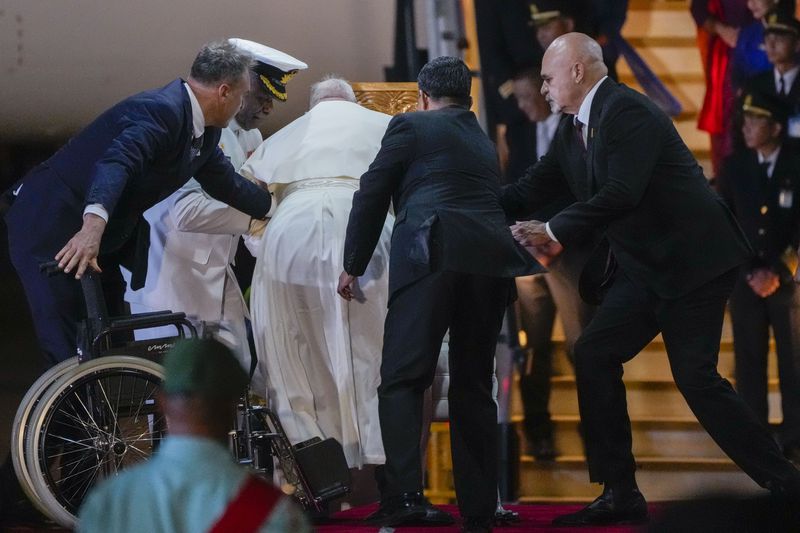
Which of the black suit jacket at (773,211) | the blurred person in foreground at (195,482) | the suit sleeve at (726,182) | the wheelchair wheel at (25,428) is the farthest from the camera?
the suit sleeve at (726,182)

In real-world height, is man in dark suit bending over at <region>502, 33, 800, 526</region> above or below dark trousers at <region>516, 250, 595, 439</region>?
Answer: above

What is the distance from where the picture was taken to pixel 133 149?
450 centimetres

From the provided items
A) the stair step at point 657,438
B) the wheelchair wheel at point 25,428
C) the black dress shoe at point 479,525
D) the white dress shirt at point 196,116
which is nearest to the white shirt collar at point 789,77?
the stair step at point 657,438

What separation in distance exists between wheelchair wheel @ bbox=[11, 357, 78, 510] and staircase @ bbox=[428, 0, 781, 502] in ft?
7.74

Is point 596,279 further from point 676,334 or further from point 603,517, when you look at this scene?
point 603,517

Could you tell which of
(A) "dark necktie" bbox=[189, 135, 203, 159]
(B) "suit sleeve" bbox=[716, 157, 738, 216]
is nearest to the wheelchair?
(A) "dark necktie" bbox=[189, 135, 203, 159]

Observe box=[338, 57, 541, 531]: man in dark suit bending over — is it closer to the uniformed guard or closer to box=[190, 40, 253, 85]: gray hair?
box=[190, 40, 253, 85]: gray hair

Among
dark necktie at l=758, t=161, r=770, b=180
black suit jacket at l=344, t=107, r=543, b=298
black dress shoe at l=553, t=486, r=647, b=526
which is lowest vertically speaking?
black dress shoe at l=553, t=486, r=647, b=526

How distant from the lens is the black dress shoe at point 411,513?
4.21 metres

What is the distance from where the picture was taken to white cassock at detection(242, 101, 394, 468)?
517 centimetres

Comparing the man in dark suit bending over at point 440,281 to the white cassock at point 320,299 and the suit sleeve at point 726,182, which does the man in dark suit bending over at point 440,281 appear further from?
the suit sleeve at point 726,182

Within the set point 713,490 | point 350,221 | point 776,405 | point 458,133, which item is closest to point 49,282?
point 350,221

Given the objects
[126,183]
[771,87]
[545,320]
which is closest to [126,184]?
[126,183]

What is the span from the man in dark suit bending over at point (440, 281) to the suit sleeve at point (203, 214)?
107cm
